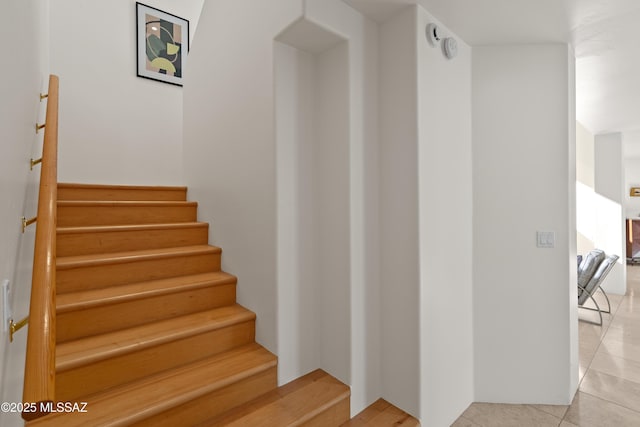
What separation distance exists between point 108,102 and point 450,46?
3.29 meters

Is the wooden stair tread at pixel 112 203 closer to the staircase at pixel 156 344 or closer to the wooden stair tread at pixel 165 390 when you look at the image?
the staircase at pixel 156 344

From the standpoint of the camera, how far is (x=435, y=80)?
1.92m

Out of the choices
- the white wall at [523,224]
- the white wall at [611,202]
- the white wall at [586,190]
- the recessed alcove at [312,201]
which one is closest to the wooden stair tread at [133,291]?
the recessed alcove at [312,201]

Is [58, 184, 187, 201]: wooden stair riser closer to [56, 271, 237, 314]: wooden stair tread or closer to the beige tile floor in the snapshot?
[56, 271, 237, 314]: wooden stair tread

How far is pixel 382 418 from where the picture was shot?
1.82m

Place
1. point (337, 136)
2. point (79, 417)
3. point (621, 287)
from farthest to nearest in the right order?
1. point (621, 287)
2. point (337, 136)
3. point (79, 417)

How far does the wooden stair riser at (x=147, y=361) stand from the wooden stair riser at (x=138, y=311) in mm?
247

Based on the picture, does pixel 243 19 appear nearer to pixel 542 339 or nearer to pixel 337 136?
pixel 337 136

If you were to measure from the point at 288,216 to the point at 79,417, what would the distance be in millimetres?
1276

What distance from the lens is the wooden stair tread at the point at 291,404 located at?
1542 mm

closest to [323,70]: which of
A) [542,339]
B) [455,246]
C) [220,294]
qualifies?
[455,246]

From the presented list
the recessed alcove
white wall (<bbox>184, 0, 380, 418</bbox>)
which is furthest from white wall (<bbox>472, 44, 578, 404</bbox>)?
the recessed alcove

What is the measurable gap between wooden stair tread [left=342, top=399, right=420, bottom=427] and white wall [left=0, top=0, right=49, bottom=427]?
4.95 ft

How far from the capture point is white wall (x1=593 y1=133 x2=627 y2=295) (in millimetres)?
4926
